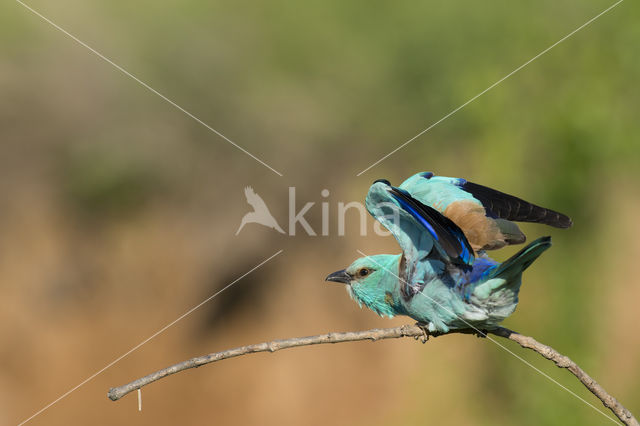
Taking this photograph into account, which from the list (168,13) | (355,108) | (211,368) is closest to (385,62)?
(355,108)

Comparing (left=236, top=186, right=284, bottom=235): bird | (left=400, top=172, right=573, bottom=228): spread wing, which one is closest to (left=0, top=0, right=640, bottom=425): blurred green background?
(left=236, top=186, right=284, bottom=235): bird

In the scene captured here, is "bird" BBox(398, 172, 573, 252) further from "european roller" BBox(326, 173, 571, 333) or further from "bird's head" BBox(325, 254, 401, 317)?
"bird's head" BBox(325, 254, 401, 317)

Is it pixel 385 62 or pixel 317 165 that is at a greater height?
pixel 385 62

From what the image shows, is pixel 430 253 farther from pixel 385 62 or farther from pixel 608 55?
pixel 385 62

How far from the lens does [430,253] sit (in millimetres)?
3168

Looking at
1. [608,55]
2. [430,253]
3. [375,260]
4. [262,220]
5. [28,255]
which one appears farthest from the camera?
[262,220]

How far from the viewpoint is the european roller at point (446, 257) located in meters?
2.90

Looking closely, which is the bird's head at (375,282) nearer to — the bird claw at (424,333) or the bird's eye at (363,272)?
the bird's eye at (363,272)

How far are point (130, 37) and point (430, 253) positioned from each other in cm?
603

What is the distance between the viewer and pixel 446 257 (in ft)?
10.1

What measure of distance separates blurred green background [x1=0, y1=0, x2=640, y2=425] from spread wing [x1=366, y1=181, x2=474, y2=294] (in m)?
3.96

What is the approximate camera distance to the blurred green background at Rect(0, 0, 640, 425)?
7.46 metres

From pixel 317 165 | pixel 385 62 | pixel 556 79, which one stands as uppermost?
pixel 385 62

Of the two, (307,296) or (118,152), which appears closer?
(118,152)
